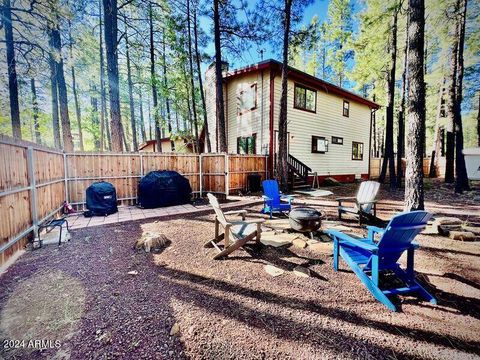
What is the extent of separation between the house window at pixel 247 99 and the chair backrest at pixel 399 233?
10.6 m

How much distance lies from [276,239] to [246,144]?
904 cm

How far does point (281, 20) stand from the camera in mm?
9422

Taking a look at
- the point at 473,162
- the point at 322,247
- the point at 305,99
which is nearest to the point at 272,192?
the point at 322,247

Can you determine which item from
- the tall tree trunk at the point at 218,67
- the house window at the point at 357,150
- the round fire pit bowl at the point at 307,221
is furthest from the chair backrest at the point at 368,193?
the house window at the point at 357,150

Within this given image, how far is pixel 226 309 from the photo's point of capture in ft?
7.68

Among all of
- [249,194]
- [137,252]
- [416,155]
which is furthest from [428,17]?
[137,252]

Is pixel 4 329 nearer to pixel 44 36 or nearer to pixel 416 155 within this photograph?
pixel 416 155

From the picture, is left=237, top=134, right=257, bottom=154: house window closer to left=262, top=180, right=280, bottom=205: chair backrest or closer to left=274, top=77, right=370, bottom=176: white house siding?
left=274, top=77, right=370, bottom=176: white house siding

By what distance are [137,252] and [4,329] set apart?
191 cm

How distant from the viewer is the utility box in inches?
436

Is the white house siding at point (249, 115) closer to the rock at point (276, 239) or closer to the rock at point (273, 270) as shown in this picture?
the rock at point (276, 239)

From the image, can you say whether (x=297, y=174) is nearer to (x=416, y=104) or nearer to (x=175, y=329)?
(x=416, y=104)

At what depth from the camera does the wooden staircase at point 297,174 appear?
1114cm

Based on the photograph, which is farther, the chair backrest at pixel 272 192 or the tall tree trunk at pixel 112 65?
the tall tree trunk at pixel 112 65
